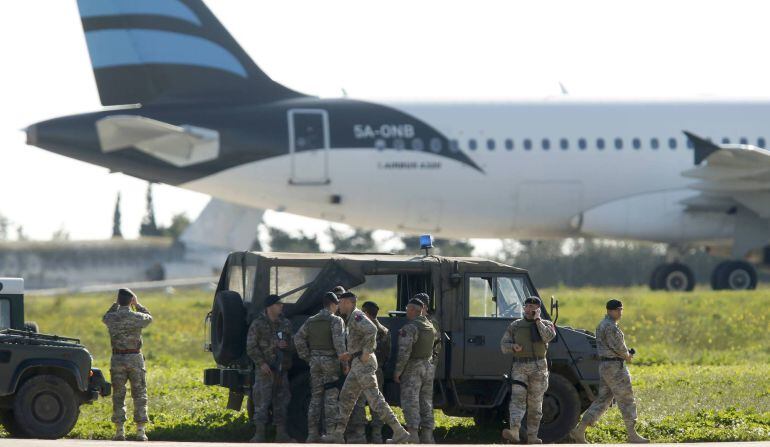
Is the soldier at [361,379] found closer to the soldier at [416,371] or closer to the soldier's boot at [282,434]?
the soldier at [416,371]

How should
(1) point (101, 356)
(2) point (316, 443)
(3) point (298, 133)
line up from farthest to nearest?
(3) point (298, 133), (1) point (101, 356), (2) point (316, 443)

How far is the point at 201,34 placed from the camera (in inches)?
1257

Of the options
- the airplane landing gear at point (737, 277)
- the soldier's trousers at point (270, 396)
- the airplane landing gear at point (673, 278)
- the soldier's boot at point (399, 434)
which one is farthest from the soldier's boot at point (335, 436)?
the airplane landing gear at point (673, 278)

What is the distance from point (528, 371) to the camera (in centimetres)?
1579

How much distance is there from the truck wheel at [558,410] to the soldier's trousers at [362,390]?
2105 mm

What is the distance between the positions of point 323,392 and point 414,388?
0.99 metres

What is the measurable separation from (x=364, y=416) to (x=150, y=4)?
17.8 metres

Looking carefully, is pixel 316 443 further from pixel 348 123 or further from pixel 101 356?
pixel 348 123

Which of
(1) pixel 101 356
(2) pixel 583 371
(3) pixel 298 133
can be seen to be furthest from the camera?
(3) pixel 298 133

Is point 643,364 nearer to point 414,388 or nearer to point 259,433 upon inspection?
point 414,388

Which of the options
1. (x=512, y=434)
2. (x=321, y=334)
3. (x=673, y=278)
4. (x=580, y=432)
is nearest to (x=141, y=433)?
(x=321, y=334)

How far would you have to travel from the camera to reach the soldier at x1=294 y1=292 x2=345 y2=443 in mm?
15562

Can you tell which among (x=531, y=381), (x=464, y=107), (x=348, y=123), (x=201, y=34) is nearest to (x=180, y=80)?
(x=201, y=34)

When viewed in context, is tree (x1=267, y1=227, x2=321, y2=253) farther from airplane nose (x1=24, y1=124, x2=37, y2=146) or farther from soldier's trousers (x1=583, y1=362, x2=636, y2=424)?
soldier's trousers (x1=583, y1=362, x2=636, y2=424)
